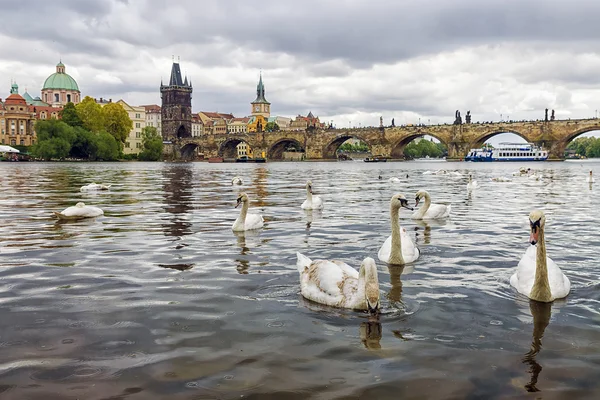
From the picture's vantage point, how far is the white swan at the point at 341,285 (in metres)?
4.92

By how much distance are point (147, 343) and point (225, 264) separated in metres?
2.94

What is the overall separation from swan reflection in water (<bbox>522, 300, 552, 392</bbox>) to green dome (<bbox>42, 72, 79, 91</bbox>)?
14682 cm

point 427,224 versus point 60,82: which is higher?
point 60,82

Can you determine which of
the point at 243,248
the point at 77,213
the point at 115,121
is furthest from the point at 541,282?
the point at 115,121

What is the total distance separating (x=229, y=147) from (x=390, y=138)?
4749 cm

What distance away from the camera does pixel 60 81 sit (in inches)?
5354

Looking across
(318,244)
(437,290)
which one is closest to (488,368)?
(437,290)

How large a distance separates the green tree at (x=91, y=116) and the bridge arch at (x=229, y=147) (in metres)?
47.0

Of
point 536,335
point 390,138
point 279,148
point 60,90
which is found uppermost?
point 60,90

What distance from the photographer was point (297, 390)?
359 cm

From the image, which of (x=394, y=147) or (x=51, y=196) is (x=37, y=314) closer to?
(x=51, y=196)

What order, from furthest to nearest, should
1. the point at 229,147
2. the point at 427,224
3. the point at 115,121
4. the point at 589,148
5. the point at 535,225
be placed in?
1. the point at 589,148
2. the point at 229,147
3. the point at 115,121
4. the point at 427,224
5. the point at 535,225

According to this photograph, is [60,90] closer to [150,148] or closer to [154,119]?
[154,119]

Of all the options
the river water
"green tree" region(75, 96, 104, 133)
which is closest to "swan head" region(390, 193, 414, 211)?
the river water
